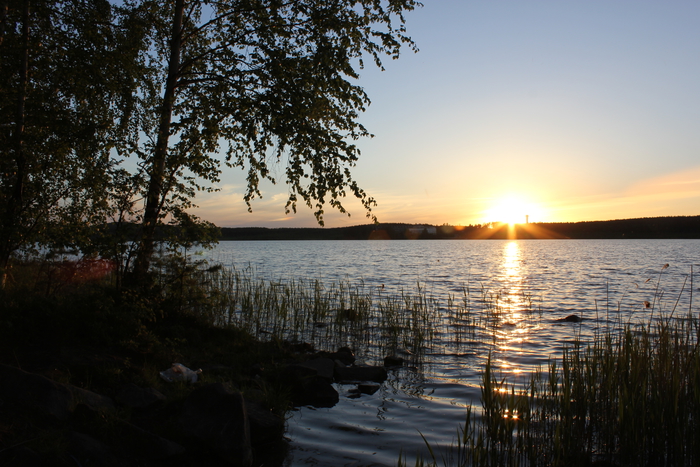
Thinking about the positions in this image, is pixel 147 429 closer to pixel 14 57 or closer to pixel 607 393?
pixel 607 393

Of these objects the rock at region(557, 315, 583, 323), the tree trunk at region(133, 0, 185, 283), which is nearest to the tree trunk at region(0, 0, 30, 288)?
the tree trunk at region(133, 0, 185, 283)

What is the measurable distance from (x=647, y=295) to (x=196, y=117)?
21344mm

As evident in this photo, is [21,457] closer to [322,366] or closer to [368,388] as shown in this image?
[322,366]

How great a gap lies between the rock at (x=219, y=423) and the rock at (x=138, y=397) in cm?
56

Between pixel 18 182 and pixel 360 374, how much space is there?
8.57 meters

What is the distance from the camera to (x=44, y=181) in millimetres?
10320

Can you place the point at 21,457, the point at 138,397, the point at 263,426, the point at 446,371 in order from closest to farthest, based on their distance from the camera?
the point at 21,457
the point at 263,426
the point at 138,397
the point at 446,371

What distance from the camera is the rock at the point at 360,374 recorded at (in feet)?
30.8

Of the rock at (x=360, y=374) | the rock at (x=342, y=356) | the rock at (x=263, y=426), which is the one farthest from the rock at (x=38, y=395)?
the rock at (x=342, y=356)

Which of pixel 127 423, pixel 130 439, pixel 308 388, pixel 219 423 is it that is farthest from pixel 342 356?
pixel 130 439

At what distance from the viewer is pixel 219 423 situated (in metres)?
5.38

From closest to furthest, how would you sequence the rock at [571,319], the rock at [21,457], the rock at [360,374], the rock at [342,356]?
the rock at [21,457] < the rock at [360,374] < the rock at [342,356] < the rock at [571,319]

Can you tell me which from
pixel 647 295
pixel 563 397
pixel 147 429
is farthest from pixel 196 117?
pixel 647 295

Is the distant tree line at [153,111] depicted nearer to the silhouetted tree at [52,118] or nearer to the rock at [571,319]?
the silhouetted tree at [52,118]
